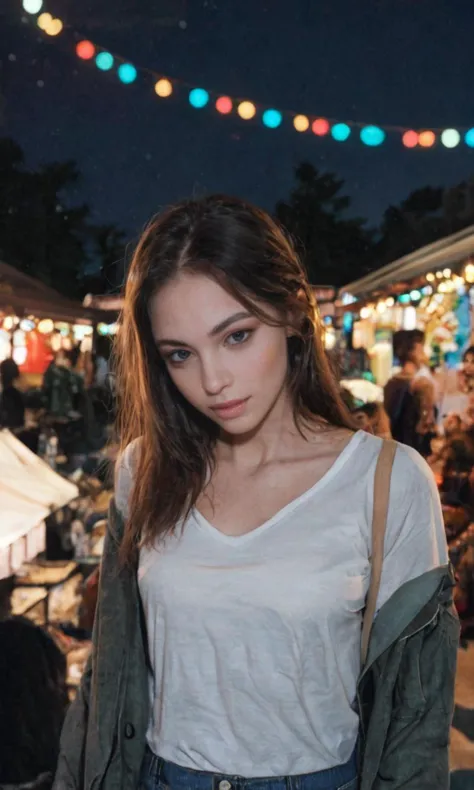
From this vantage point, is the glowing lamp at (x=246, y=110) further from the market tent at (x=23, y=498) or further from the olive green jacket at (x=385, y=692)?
the olive green jacket at (x=385, y=692)

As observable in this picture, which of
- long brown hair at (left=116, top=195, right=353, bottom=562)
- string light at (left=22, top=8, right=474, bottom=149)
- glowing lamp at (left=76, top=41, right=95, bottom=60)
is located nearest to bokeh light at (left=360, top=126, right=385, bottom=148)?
string light at (left=22, top=8, right=474, bottom=149)

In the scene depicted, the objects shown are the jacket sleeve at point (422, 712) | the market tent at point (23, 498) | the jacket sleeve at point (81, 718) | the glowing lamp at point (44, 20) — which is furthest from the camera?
the glowing lamp at point (44, 20)

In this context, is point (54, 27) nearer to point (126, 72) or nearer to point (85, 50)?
point (85, 50)

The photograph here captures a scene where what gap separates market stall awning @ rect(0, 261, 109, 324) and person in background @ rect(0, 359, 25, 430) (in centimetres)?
18

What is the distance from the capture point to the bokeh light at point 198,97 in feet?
7.87

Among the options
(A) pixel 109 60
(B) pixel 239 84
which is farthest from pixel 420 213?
(A) pixel 109 60

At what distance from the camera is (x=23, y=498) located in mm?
2270

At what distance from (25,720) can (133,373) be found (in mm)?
1452

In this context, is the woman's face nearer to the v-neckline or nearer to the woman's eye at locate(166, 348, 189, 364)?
the woman's eye at locate(166, 348, 189, 364)

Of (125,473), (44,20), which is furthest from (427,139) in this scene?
(125,473)

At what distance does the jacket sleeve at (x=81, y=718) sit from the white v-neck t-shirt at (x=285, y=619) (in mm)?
155

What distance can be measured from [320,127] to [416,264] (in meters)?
0.51

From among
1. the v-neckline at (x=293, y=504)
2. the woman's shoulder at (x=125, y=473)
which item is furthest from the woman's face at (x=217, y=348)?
the woman's shoulder at (x=125, y=473)

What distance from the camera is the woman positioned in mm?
1072
